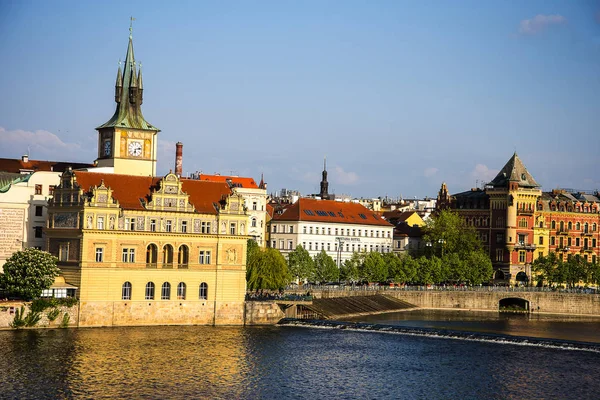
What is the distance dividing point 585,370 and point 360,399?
21184 millimetres

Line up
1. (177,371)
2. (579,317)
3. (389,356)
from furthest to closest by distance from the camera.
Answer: (579,317), (389,356), (177,371)

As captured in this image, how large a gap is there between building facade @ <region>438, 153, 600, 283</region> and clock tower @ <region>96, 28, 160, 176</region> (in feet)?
213

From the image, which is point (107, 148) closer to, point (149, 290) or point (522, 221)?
point (149, 290)

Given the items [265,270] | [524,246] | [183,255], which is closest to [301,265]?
[265,270]

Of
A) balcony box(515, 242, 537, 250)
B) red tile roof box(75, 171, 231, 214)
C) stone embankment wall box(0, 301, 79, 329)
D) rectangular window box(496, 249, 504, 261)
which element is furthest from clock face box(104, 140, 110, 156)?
balcony box(515, 242, 537, 250)

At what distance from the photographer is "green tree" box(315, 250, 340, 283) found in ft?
457

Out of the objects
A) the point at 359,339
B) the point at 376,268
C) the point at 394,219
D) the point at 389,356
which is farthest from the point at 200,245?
the point at 394,219

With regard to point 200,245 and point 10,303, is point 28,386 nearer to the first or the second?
point 10,303

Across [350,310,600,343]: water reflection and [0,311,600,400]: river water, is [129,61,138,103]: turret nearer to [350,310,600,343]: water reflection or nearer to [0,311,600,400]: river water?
[0,311,600,400]: river water

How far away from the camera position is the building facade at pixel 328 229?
500 ft

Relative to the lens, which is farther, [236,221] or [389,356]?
[236,221]

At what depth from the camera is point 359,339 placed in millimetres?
96625

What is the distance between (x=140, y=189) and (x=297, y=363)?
29.4m

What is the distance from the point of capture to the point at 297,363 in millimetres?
82750
